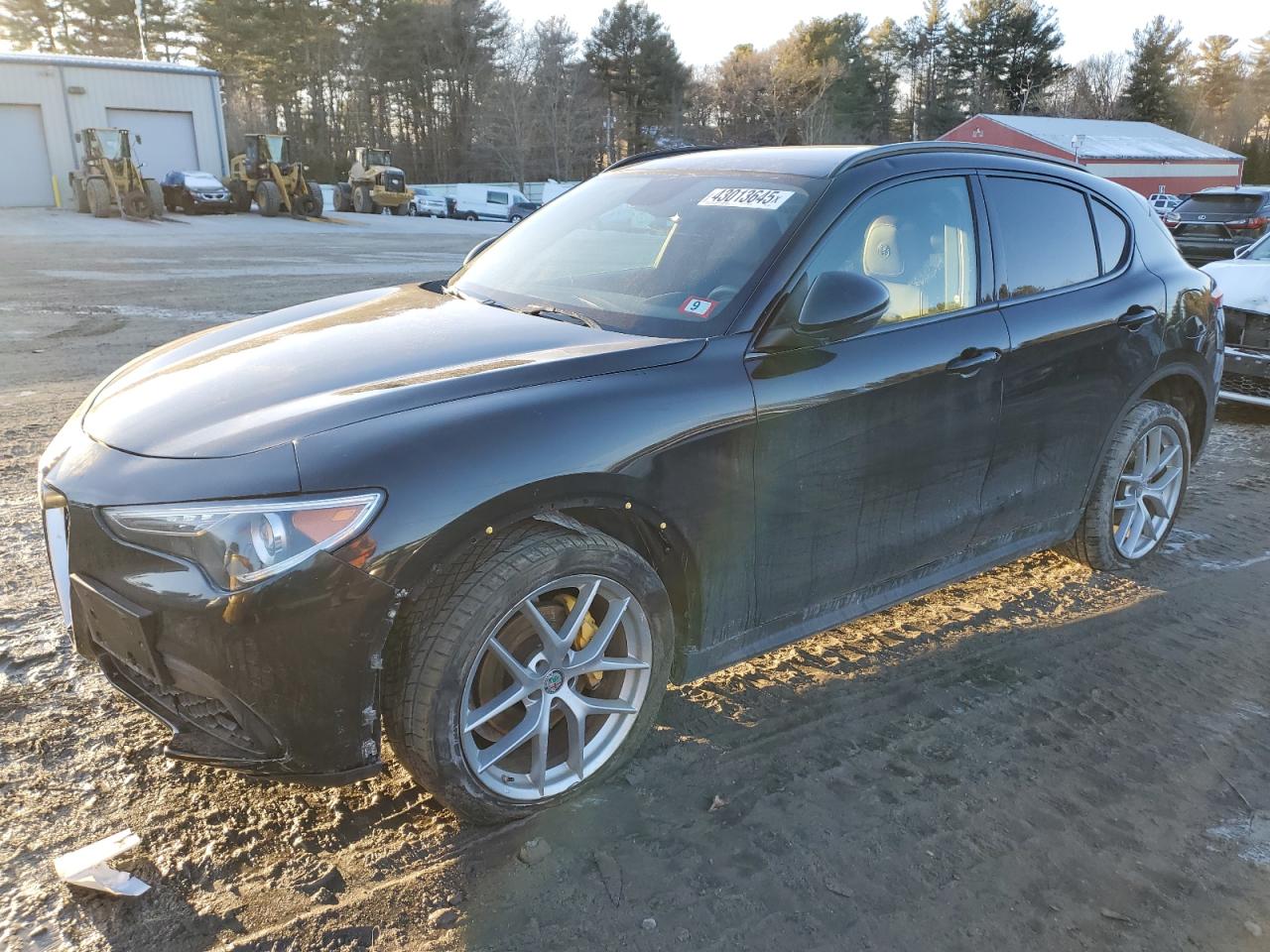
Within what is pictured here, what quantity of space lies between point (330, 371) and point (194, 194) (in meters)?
33.1

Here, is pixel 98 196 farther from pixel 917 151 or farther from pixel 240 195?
pixel 917 151

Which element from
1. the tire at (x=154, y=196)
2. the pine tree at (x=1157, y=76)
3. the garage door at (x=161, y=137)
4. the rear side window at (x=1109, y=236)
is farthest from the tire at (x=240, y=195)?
the pine tree at (x=1157, y=76)

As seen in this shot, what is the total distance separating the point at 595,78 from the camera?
67.8 meters

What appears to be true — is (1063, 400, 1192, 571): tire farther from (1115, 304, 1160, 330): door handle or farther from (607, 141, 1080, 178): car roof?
(607, 141, 1080, 178): car roof

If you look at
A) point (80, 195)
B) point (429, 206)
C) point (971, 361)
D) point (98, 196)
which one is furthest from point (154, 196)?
point (971, 361)

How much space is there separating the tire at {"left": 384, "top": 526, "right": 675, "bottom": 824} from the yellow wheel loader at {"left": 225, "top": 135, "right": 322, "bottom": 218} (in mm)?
31644

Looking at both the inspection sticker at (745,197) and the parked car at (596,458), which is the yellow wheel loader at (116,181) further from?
the inspection sticker at (745,197)

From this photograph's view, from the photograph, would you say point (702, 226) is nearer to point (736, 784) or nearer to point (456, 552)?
point (456, 552)

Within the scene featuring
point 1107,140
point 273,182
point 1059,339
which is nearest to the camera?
point 1059,339

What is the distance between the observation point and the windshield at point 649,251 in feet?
9.75

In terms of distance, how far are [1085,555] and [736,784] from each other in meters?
2.33

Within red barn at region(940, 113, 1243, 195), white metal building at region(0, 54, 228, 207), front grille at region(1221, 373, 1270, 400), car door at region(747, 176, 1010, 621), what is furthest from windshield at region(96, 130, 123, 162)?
red barn at region(940, 113, 1243, 195)

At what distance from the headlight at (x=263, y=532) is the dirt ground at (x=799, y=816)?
32.8 inches

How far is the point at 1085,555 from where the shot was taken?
13.9ft
